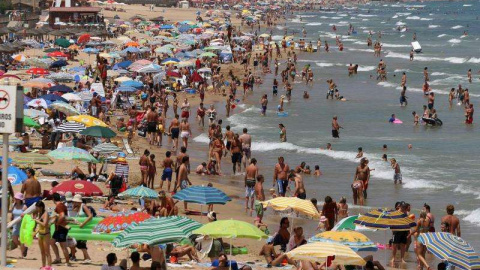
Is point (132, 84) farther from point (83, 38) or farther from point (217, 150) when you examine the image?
point (83, 38)

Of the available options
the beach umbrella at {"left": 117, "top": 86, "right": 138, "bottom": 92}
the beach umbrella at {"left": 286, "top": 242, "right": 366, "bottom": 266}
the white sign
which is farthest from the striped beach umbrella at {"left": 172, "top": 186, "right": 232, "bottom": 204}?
the beach umbrella at {"left": 117, "top": 86, "right": 138, "bottom": 92}

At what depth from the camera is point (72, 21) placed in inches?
2383

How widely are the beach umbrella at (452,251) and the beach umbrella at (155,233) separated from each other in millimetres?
3038

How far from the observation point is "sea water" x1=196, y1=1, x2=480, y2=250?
810 inches

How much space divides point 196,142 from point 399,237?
44.7 ft

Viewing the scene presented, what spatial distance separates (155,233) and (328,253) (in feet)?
6.68

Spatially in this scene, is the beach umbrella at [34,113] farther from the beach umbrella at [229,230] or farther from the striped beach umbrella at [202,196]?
the beach umbrella at [229,230]

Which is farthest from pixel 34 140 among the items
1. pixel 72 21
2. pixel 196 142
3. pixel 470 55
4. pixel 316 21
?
pixel 316 21

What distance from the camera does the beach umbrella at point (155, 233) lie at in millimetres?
10602

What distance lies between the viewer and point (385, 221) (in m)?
13.0

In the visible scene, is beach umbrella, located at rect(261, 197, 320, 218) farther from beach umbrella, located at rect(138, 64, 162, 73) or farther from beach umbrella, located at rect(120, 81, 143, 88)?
beach umbrella, located at rect(138, 64, 162, 73)

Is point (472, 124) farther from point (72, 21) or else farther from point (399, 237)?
point (72, 21)

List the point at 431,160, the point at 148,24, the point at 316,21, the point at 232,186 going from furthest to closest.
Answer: the point at 316,21
the point at 148,24
the point at 431,160
the point at 232,186

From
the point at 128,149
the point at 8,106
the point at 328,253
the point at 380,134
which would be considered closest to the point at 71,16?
the point at 380,134
